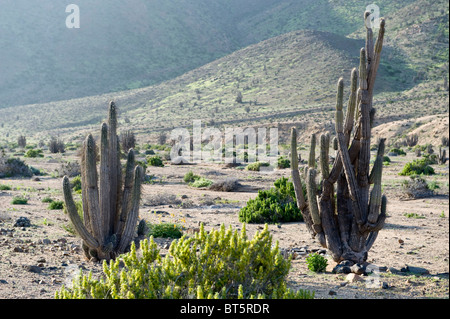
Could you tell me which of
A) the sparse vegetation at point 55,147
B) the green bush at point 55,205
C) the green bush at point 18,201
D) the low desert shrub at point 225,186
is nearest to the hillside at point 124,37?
the sparse vegetation at point 55,147

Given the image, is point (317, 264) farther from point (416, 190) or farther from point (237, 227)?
point (416, 190)

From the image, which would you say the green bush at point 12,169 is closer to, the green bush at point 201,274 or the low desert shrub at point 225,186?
the low desert shrub at point 225,186

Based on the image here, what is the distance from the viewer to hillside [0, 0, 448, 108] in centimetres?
7781

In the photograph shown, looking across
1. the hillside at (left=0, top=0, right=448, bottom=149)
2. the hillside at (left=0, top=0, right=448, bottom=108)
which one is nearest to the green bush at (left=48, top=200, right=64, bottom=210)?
the hillside at (left=0, top=0, right=448, bottom=149)

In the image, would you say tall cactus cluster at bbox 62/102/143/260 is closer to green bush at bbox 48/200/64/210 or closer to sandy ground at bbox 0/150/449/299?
sandy ground at bbox 0/150/449/299

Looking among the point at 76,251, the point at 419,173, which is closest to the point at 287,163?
the point at 419,173

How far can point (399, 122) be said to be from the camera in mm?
41625

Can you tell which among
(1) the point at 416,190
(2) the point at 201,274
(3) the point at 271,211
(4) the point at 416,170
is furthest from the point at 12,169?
(2) the point at 201,274

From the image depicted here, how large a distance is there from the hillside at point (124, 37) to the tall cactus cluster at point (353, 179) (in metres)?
60.6

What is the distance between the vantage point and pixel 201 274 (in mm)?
4844

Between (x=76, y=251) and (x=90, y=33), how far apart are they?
285ft

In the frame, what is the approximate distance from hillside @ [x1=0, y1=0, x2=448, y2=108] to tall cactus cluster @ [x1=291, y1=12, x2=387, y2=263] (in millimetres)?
60577

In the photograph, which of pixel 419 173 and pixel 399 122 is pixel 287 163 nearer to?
pixel 419 173

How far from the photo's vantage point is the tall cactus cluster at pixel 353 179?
763 centimetres
